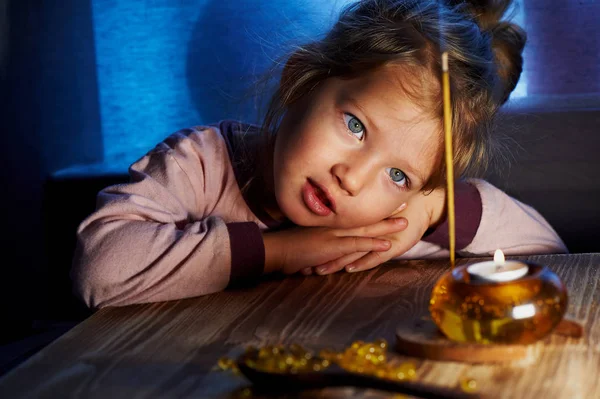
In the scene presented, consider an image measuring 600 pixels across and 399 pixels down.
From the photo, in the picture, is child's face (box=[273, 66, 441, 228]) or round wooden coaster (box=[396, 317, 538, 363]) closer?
round wooden coaster (box=[396, 317, 538, 363])

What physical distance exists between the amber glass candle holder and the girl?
1.37ft

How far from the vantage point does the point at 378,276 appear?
42.7 inches

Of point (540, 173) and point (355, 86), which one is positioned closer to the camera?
point (355, 86)

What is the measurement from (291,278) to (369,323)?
253 millimetres

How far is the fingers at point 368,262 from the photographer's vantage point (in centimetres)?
112

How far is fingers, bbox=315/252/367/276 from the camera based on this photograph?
111 cm

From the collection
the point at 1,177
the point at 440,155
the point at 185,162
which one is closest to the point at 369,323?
the point at 440,155

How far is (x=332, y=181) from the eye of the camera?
1125mm

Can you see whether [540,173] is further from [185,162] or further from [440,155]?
[185,162]

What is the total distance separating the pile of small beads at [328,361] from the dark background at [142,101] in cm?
80

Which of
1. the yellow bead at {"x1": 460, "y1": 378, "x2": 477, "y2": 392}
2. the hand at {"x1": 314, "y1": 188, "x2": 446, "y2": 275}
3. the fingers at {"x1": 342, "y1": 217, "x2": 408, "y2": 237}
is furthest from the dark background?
the yellow bead at {"x1": 460, "y1": 378, "x2": 477, "y2": 392}

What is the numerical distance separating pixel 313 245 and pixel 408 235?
17 centimetres

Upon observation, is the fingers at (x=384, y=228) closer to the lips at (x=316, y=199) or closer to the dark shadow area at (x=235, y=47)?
the lips at (x=316, y=199)

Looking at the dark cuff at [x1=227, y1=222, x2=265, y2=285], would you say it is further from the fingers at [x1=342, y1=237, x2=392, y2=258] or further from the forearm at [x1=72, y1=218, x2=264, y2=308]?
the fingers at [x1=342, y1=237, x2=392, y2=258]
